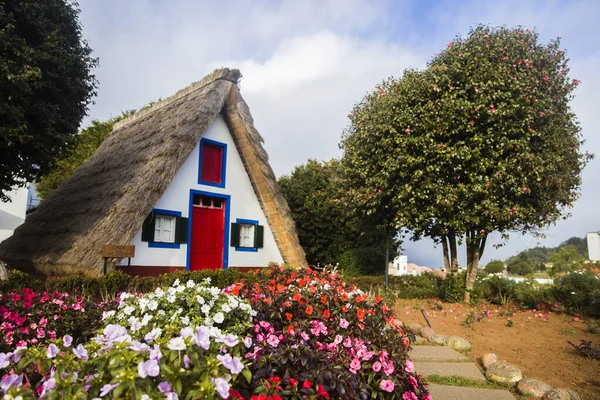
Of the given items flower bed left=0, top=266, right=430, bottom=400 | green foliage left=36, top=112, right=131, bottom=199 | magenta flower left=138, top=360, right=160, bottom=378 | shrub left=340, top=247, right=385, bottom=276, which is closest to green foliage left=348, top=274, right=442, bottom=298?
shrub left=340, top=247, right=385, bottom=276

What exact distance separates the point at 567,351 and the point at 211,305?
17.8ft

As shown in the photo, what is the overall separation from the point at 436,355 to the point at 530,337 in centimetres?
241

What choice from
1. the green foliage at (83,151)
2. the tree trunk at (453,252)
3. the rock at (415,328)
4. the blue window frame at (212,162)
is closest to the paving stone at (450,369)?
the rock at (415,328)

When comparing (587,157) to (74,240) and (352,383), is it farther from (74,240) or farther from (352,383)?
(74,240)

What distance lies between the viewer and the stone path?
13.3 feet

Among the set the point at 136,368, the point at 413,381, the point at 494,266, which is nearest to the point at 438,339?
the point at 413,381

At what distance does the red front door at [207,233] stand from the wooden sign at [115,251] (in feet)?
9.42

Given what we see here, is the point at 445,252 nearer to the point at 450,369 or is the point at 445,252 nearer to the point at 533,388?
the point at 450,369

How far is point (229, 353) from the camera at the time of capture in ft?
7.36

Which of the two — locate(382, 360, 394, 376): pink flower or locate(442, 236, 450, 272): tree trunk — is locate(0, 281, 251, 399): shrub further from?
locate(442, 236, 450, 272): tree trunk

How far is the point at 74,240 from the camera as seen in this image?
29.0 feet

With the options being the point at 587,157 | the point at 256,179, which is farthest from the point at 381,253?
the point at 587,157

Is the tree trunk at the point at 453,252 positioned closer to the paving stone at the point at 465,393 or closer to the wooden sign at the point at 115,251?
the paving stone at the point at 465,393

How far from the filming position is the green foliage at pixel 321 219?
14.6 m
